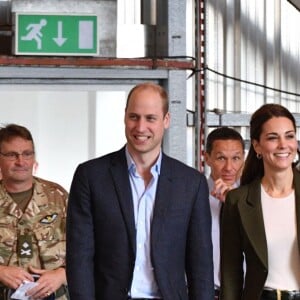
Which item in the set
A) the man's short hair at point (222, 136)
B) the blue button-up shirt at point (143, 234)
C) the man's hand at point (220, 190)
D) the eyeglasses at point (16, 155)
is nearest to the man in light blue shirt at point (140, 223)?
the blue button-up shirt at point (143, 234)

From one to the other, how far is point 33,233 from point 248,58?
4.01m

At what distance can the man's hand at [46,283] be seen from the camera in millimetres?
4301

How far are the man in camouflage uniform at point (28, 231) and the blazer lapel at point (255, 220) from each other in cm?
125

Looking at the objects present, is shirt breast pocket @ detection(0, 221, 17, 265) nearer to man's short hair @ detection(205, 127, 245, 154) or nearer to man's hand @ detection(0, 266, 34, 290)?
man's hand @ detection(0, 266, 34, 290)

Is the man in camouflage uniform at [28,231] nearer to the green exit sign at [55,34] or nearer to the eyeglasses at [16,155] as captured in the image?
the eyeglasses at [16,155]

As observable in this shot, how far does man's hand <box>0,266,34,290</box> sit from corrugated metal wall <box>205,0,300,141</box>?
3.18 m

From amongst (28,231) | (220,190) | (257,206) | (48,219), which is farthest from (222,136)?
(257,206)

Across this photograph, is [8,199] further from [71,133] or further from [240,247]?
[71,133]

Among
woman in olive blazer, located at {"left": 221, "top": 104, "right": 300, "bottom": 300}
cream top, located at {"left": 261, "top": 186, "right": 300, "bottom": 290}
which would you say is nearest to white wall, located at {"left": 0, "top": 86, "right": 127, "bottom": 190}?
woman in olive blazer, located at {"left": 221, "top": 104, "right": 300, "bottom": 300}

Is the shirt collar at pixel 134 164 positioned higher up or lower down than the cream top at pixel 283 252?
higher up

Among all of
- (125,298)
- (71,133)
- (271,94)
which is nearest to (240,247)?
(125,298)

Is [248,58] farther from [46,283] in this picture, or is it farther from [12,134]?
[46,283]

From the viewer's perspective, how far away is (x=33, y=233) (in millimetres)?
4328

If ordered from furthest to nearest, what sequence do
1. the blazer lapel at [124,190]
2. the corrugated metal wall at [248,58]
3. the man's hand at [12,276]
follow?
the corrugated metal wall at [248,58] < the man's hand at [12,276] < the blazer lapel at [124,190]
